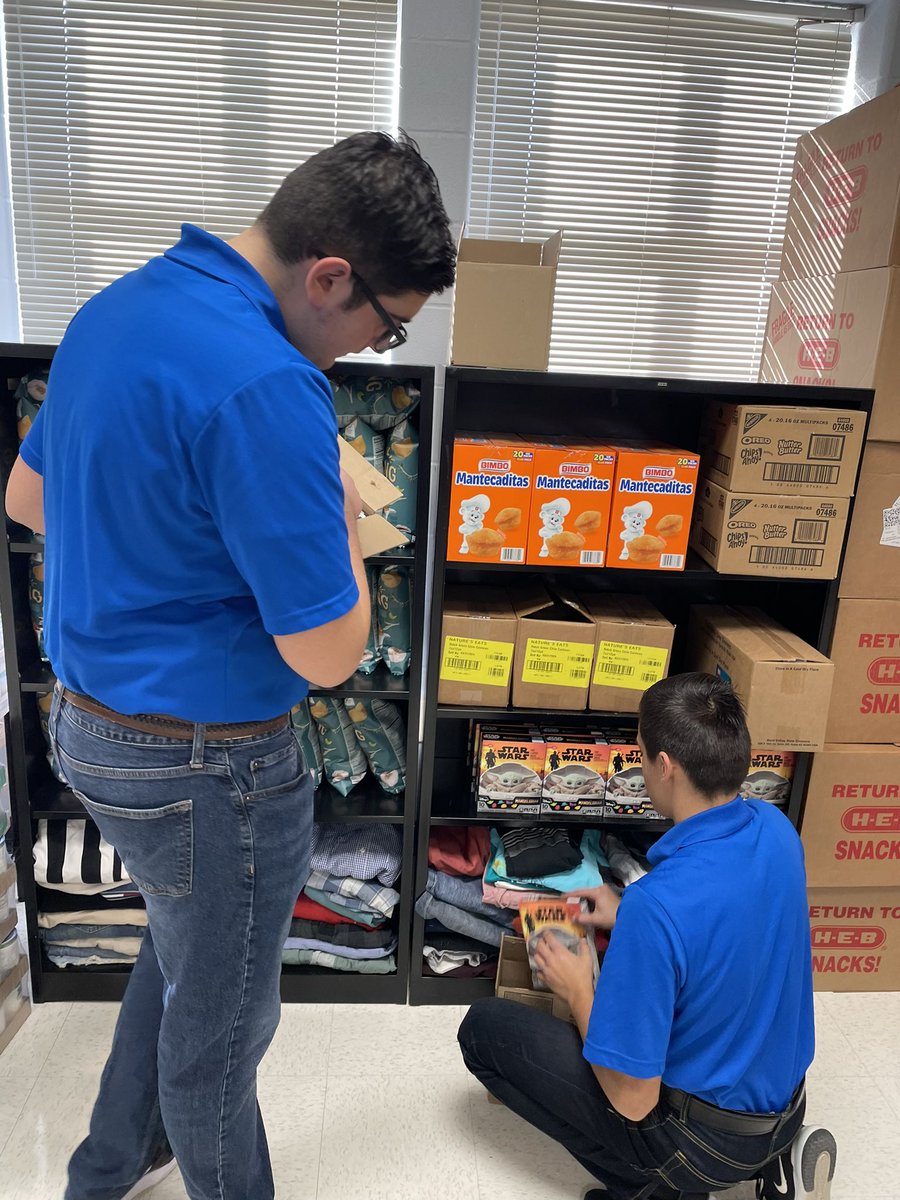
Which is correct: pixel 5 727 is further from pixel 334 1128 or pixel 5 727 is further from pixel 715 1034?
pixel 715 1034

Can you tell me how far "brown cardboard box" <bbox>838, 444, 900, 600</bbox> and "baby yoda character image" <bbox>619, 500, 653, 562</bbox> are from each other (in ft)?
1.57

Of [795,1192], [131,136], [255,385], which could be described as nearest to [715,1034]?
[795,1192]


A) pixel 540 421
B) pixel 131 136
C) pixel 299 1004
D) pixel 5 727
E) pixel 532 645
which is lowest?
pixel 299 1004

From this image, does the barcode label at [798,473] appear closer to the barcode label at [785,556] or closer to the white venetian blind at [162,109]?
the barcode label at [785,556]

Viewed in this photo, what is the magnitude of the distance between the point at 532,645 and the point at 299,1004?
106 cm

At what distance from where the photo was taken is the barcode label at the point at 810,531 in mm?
1963

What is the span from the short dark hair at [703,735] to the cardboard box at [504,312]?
745 millimetres

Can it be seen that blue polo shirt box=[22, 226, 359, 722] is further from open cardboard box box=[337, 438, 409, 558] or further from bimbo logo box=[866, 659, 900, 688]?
bimbo logo box=[866, 659, 900, 688]

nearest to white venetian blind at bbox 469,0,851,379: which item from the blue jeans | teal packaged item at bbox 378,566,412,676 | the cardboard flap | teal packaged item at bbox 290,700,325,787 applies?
teal packaged item at bbox 378,566,412,676

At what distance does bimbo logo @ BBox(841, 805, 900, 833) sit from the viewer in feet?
7.19

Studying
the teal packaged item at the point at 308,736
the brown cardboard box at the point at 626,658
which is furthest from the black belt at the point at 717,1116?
the teal packaged item at the point at 308,736

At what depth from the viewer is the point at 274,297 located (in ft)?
3.40

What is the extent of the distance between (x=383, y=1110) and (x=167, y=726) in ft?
3.94

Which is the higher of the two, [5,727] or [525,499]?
[525,499]
